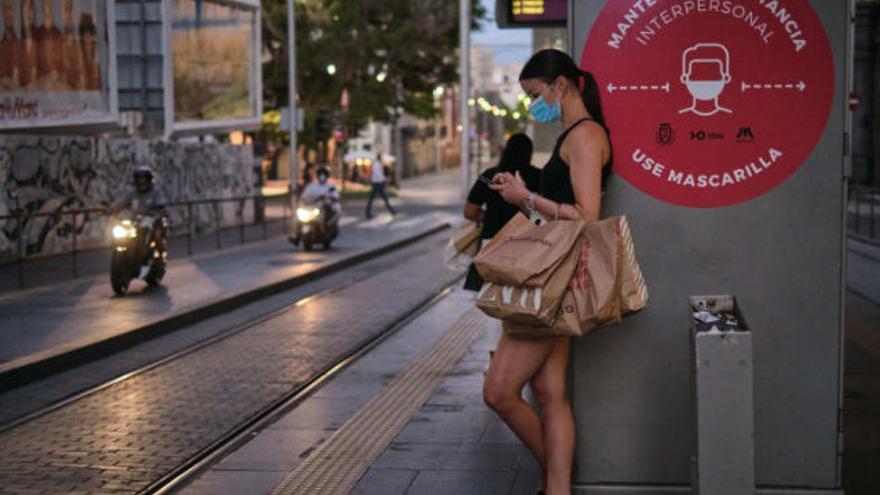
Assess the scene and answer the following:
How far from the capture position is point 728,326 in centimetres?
465

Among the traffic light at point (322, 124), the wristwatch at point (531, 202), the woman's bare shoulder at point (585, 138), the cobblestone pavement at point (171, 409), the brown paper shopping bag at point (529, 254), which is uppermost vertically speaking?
the traffic light at point (322, 124)

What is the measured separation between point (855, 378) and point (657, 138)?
481cm

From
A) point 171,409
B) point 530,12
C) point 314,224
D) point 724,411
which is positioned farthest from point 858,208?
point 724,411

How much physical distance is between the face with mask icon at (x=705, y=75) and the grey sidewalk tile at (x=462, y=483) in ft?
6.63

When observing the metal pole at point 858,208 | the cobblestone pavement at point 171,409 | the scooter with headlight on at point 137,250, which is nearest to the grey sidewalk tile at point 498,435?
the cobblestone pavement at point 171,409

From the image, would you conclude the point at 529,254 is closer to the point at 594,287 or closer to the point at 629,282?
the point at 594,287

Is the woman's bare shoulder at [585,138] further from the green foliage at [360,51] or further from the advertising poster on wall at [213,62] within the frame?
the green foliage at [360,51]

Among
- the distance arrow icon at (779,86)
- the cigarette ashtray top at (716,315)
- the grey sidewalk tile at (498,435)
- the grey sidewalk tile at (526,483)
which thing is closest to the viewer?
the cigarette ashtray top at (716,315)

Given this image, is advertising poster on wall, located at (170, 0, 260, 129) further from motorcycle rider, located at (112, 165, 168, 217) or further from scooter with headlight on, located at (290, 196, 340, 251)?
motorcycle rider, located at (112, 165, 168, 217)

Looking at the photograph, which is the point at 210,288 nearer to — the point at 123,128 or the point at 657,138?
the point at 123,128

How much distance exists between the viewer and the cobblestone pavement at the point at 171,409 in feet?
22.8

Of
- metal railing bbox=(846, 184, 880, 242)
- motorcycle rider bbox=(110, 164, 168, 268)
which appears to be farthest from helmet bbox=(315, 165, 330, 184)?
metal railing bbox=(846, 184, 880, 242)

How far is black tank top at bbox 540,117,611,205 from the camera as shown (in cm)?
502

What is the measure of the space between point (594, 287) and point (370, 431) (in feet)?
10.6
